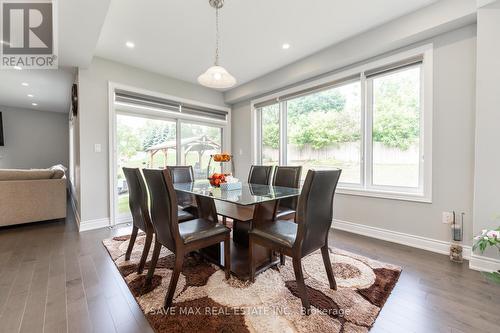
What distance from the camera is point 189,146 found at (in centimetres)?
454

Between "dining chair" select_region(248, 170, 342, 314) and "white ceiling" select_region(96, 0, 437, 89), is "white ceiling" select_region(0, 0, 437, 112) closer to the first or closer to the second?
"white ceiling" select_region(96, 0, 437, 89)

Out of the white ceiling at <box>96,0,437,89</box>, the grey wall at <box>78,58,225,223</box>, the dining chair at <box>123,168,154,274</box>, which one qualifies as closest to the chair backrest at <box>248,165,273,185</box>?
the dining chair at <box>123,168,154,274</box>

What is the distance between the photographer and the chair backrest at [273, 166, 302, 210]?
8.39 ft

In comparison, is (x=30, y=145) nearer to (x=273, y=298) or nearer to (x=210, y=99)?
(x=210, y=99)

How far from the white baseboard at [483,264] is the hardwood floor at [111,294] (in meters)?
0.09

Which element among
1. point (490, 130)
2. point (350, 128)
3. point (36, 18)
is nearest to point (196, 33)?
point (36, 18)

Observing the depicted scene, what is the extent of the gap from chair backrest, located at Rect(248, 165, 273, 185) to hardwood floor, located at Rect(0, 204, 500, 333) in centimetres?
120

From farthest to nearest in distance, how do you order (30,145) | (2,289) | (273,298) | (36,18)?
(30,145) < (36,18) < (2,289) < (273,298)

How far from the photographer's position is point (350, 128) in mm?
3215

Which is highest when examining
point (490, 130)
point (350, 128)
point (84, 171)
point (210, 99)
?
point (210, 99)

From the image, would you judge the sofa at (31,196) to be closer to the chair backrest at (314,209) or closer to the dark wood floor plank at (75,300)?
the dark wood floor plank at (75,300)

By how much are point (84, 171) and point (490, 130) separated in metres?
4.84

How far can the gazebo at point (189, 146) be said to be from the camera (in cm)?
405

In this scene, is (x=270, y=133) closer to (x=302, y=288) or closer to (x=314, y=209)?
(x=314, y=209)
